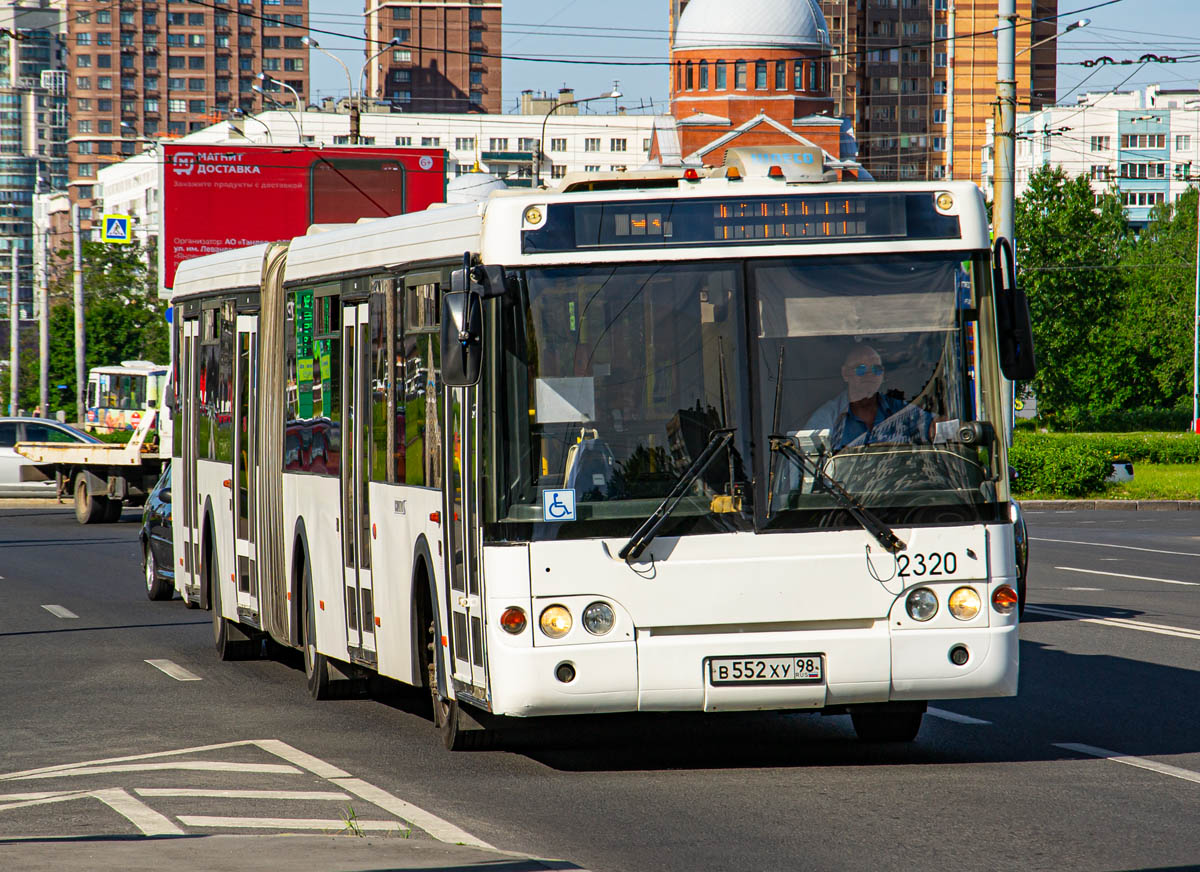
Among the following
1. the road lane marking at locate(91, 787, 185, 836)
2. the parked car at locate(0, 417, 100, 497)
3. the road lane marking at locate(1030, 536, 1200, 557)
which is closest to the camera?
the road lane marking at locate(91, 787, 185, 836)

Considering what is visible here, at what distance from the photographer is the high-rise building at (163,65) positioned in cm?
18475

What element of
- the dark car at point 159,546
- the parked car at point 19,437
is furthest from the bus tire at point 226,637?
the parked car at point 19,437

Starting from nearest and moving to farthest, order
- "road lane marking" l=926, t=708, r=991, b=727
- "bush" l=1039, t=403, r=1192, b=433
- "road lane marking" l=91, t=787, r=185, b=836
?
"road lane marking" l=91, t=787, r=185, b=836
"road lane marking" l=926, t=708, r=991, b=727
"bush" l=1039, t=403, r=1192, b=433

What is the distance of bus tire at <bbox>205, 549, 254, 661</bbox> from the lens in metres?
13.8

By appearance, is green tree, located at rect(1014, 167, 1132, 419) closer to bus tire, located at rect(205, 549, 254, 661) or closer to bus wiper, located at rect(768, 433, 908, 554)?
bus tire, located at rect(205, 549, 254, 661)

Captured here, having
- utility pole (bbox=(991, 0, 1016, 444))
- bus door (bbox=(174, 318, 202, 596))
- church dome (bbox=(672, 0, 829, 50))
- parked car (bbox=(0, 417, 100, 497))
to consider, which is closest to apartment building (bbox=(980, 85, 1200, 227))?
church dome (bbox=(672, 0, 829, 50))

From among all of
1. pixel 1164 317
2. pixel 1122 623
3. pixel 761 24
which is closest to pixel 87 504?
pixel 1122 623

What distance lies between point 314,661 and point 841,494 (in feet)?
14.1

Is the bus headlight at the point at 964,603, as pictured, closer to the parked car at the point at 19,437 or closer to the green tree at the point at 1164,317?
the parked car at the point at 19,437

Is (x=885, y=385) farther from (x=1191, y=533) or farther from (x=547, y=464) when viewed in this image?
(x=1191, y=533)

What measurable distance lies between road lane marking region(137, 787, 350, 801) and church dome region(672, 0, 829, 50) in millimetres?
87934

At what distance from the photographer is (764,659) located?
8.19 m

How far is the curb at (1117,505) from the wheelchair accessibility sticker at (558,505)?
1194 inches

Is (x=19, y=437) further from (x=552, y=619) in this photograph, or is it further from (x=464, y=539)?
(x=552, y=619)
